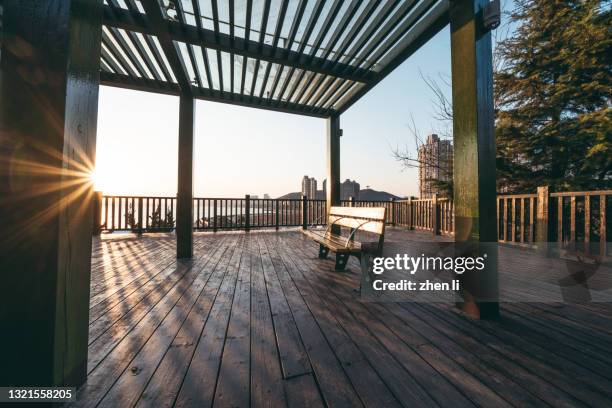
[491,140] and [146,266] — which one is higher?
[491,140]

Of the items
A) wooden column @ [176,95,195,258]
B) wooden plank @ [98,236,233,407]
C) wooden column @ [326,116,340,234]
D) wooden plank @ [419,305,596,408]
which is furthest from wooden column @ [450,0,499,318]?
wooden column @ [326,116,340,234]

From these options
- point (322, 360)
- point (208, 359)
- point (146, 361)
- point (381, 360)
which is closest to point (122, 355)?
point (146, 361)

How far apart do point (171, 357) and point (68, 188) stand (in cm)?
105

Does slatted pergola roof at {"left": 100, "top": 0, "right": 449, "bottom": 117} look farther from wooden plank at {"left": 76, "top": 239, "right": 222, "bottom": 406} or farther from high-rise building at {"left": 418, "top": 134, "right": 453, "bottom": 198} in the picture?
high-rise building at {"left": 418, "top": 134, "right": 453, "bottom": 198}

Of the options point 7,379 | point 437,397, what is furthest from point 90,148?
point 437,397

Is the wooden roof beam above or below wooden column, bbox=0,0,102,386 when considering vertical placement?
above

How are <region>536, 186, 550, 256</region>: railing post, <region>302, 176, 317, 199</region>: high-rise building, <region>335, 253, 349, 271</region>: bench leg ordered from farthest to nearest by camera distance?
<region>302, 176, 317, 199</region>: high-rise building → <region>536, 186, 550, 256</region>: railing post → <region>335, 253, 349, 271</region>: bench leg

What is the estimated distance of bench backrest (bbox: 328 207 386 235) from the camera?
8.90 ft

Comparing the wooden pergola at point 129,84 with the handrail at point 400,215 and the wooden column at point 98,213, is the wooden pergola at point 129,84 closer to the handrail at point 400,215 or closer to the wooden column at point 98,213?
the handrail at point 400,215

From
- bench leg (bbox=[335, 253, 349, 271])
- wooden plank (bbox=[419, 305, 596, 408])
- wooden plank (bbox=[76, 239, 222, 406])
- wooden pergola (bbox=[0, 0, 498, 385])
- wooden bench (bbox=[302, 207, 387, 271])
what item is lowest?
wooden plank (bbox=[76, 239, 222, 406])

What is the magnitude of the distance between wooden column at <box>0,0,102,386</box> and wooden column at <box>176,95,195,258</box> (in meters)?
3.19

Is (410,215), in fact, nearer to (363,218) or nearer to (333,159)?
(333,159)

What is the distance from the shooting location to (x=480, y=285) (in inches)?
77.9

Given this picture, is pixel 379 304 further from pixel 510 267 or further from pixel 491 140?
pixel 510 267
